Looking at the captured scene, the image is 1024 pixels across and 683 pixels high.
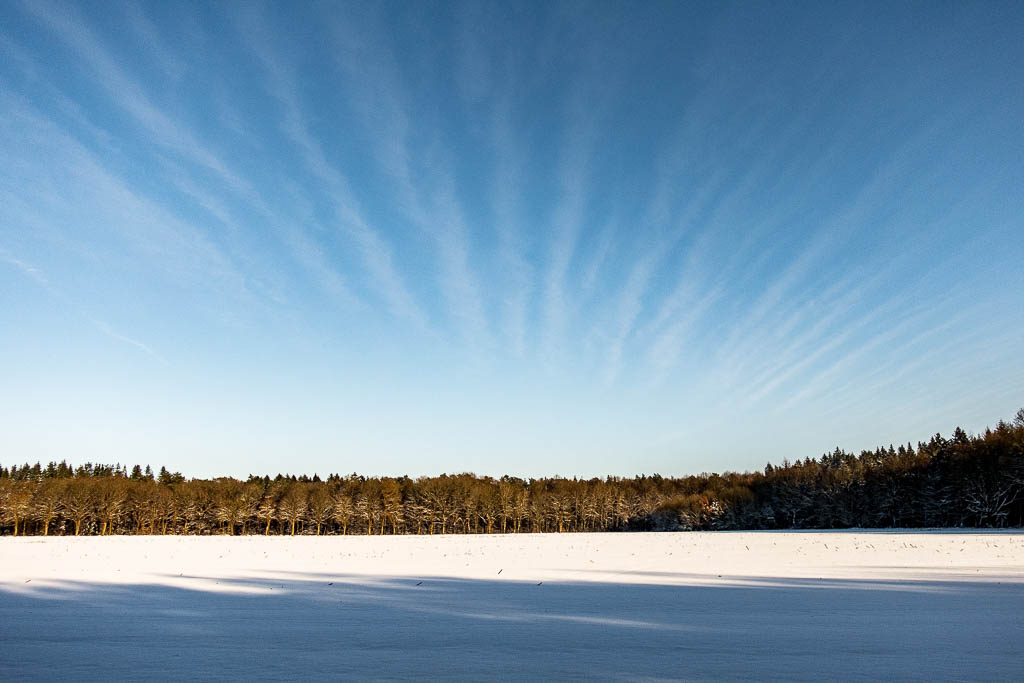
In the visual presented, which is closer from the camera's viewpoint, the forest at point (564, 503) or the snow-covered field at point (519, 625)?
the snow-covered field at point (519, 625)

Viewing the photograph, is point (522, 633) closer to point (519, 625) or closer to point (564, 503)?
point (519, 625)

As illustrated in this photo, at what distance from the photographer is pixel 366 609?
549 inches

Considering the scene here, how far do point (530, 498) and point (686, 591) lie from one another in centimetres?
11493

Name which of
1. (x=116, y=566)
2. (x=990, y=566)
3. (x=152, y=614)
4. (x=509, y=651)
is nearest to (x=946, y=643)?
(x=509, y=651)

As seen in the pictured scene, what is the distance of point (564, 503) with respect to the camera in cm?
12900

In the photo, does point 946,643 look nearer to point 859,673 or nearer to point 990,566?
point 859,673

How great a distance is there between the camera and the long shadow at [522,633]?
8.07m

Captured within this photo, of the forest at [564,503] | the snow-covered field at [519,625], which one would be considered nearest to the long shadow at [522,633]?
the snow-covered field at [519,625]

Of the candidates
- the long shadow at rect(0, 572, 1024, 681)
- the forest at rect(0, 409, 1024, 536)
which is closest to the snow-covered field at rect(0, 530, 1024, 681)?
the long shadow at rect(0, 572, 1024, 681)

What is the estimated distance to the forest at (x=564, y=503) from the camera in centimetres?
8869

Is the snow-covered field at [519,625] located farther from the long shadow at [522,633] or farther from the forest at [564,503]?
the forest at [564,503]

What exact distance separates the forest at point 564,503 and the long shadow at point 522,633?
294ft

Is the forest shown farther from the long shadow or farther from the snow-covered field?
the long shadow

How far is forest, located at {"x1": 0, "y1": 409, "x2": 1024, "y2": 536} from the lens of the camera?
3492 inches
